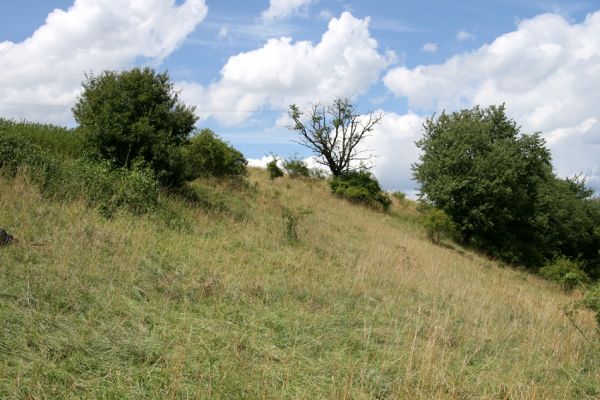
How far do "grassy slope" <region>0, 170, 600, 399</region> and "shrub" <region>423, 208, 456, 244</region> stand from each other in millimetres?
13091

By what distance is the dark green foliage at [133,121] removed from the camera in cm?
1331

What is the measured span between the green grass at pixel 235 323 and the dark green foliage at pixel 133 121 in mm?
2932

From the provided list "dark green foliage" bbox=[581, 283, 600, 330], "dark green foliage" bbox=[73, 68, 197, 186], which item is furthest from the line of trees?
"dark green foliage" bbox=[581, 283, 600, 330]

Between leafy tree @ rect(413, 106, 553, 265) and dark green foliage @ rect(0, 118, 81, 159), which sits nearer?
dark green foliage @ rect(0, 118, 81, 159)

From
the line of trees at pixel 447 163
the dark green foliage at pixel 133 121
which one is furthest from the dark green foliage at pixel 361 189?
the dark green foliage at pixel 133 121

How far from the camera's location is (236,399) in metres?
4.24

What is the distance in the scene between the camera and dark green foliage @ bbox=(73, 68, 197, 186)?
13312 mm

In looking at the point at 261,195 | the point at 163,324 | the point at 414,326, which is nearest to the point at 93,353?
the point at 163,324

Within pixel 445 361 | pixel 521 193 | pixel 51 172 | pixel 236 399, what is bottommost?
pixel 236 399

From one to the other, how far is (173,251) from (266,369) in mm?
4540

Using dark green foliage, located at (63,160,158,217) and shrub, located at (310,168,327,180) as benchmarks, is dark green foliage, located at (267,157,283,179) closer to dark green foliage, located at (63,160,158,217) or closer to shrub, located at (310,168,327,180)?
shrub, located at (310,168,327,180)

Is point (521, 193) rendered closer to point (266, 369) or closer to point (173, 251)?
point (173, 251)

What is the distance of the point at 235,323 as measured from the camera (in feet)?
20.0

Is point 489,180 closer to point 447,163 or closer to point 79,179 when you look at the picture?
point 447,163
